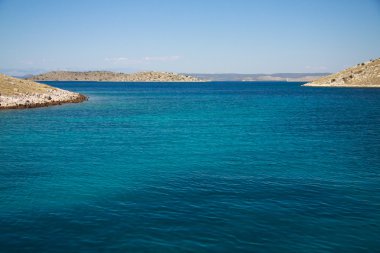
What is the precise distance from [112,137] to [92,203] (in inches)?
997

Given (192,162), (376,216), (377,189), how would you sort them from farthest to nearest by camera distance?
(192,162)
(377,189)
(376,216)

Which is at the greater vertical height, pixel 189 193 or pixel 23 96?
pixel 23 96

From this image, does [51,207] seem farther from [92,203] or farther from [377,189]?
[377,189]

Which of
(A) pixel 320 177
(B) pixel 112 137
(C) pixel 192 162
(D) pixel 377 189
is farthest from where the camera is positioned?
(B) pixel 112 137

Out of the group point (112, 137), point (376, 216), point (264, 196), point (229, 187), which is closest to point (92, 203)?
point (229, 187)

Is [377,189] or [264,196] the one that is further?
[377,189]

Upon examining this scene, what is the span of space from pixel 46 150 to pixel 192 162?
15.5 m

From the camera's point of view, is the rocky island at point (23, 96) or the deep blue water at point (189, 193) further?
the rocky island at point (23, 96)

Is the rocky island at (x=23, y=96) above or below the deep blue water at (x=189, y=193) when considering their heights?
above

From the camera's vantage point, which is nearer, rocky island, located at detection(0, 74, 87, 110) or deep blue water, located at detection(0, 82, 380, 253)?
deep blue water, located at detection(0, 82, 380, 253)

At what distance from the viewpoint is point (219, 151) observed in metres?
37.9

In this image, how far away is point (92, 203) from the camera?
2242 centimetres

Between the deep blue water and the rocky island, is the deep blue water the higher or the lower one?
the lower one

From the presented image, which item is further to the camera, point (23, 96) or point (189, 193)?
point (23, 96)
